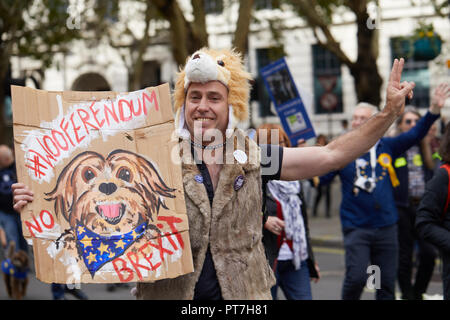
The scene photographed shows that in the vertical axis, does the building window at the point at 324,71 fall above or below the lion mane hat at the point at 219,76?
above

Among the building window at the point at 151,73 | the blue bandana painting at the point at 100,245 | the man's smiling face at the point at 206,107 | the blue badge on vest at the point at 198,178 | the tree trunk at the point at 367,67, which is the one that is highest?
the building window at the point at 151,73

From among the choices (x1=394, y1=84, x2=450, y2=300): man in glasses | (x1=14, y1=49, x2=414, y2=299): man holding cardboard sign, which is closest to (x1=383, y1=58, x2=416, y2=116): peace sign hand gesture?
(x1=14, y1=49, x2=414, y2=299): man holding cardboard sign

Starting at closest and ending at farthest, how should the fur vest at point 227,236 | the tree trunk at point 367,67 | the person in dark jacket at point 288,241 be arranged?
the fur vest at point 227,236, the person in dark jacket at point 288,241, the tree trunk at point 367,67

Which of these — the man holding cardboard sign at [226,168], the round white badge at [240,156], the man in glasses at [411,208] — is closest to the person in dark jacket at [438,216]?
the man holding cardboard sign at [226,168]

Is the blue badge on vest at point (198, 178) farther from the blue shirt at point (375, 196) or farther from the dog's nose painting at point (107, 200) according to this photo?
the blue shirt at point (375, 196)

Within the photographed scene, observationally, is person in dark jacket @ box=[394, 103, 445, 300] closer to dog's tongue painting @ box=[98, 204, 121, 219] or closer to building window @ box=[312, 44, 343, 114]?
dog's tongue painting @ box=[98, 204, 121, 219]

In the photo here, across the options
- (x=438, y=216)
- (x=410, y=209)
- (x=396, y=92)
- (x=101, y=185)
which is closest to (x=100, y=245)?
(x=101, y=185)

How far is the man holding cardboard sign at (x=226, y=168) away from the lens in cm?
290

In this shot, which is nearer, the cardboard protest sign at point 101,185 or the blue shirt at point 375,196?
the cardboard protest sign at point 101,185

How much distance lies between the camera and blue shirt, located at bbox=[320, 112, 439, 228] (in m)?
5.90

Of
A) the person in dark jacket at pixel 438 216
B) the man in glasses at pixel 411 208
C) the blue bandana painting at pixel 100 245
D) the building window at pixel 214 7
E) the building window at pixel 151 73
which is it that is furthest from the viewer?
the building window at pixel 151 73

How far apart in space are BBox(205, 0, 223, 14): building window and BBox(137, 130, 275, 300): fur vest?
18.1 m
